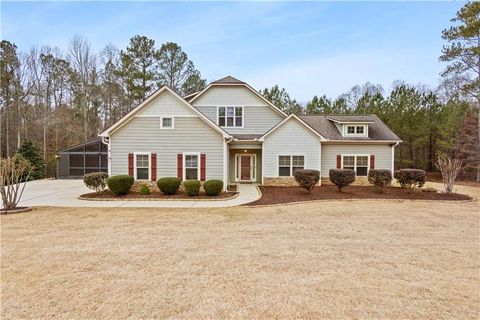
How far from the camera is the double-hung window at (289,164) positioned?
50.9ft

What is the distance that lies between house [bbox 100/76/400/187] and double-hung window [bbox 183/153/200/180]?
52 millimetres

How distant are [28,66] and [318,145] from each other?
29528 millimetres

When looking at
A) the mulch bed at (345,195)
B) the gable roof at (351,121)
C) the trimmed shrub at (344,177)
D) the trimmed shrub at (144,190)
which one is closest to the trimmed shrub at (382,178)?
the mulch bed at (345,195)

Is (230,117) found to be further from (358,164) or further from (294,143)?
(358,164)

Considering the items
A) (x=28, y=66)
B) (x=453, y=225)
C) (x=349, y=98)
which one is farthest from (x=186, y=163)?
(x=349, y=98)

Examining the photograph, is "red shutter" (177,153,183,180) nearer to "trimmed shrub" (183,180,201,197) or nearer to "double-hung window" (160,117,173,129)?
"trimmed shrub" (183,180,201,197)

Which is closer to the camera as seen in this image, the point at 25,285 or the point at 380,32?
the point at 25,285

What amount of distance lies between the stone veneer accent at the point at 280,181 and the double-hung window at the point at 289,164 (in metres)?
0.25

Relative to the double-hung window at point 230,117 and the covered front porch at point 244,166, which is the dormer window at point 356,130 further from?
the double-hung window at point 230,117

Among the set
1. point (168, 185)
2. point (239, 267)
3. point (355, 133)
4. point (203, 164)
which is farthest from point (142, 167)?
point (355, 133)

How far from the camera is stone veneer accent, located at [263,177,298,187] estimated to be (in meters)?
15.5

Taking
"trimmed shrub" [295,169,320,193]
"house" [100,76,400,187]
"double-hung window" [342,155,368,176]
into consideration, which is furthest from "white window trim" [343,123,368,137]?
"trimmed shrub" [295,169,320,193]

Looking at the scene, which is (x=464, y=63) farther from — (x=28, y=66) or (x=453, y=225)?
(x=28, y=66)

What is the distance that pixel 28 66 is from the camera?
25938 mm
